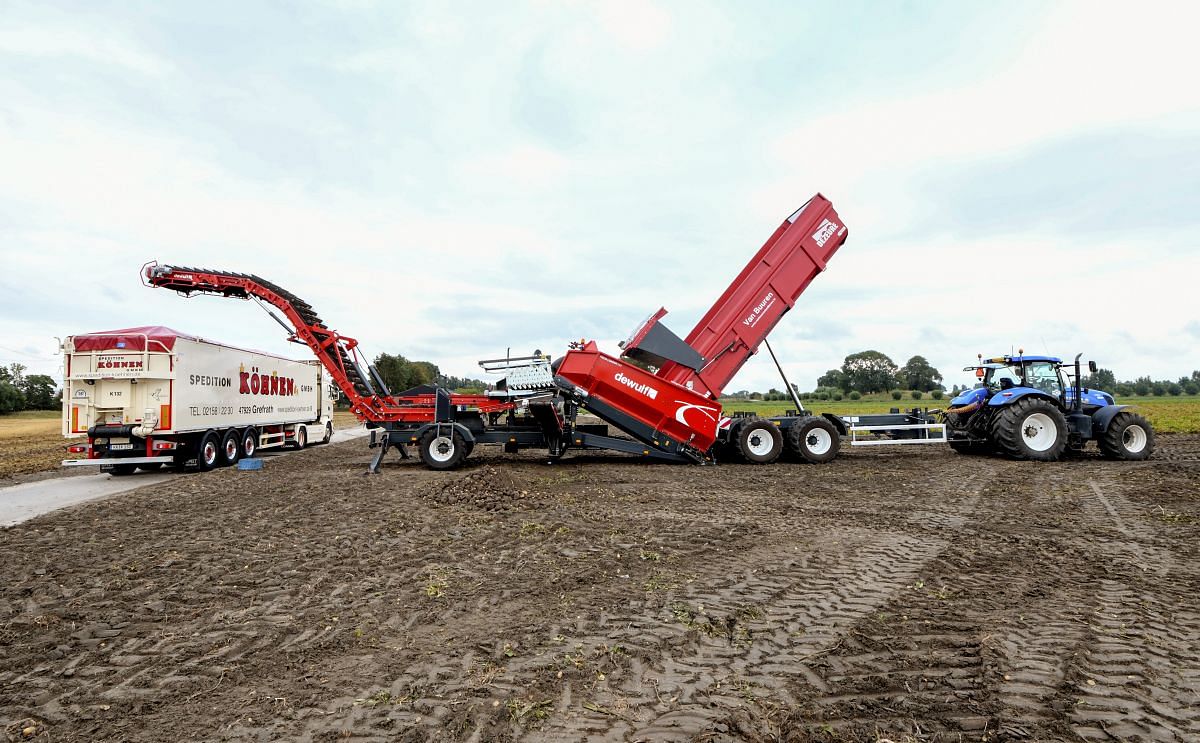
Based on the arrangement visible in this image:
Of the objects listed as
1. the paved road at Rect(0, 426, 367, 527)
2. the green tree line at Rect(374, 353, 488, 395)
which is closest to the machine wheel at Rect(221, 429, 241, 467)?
the paved road at Rect(0, 426, 367, 527)

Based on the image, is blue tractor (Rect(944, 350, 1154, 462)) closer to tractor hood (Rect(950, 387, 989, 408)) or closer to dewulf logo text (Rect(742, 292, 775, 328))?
tractor hood (Rect(950, 387, 989, 408))

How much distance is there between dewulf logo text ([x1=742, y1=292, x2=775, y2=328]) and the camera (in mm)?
12969

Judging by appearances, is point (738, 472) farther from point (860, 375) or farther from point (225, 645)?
point (860, 375)

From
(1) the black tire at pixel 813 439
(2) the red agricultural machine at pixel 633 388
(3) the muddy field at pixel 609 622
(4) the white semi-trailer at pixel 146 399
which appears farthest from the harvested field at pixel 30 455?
(1) the black tire at pixel 813 439

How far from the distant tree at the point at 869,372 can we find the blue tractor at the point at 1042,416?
51.5 m

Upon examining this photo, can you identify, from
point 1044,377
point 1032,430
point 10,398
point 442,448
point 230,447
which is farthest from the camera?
point 10,398

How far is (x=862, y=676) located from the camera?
3.25m

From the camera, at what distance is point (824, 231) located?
42.6 feet

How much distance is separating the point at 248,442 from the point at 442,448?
6927 millimetres

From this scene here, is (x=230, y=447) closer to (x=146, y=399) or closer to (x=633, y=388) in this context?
(x=146, y=399)

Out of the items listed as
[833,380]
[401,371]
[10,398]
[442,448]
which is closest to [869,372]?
[833,380]

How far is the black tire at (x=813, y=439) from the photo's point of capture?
13.5m

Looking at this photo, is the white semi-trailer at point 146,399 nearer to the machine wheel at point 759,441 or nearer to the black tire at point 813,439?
the machine wheel at point 759,441

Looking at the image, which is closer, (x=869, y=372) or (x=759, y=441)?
(x=759, y=441)
